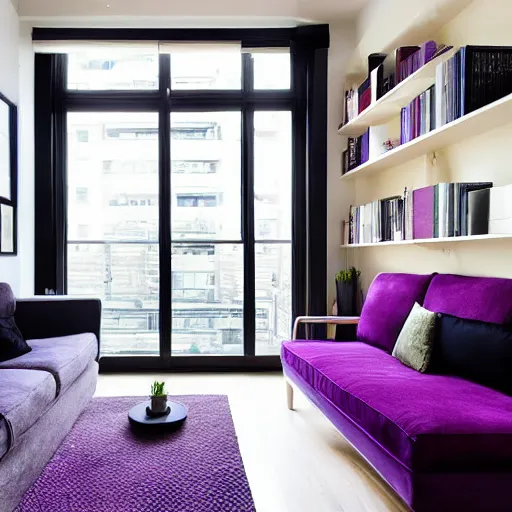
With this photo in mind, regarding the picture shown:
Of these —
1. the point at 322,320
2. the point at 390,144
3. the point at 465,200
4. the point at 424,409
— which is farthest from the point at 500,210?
the point at 322,320

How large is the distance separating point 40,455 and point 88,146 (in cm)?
278

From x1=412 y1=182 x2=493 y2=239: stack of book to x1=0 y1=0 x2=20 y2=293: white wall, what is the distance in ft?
9.53

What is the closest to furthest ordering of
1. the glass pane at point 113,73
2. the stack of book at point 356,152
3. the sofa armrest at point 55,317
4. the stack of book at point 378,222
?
the stack of book at point 378,222
the sofa armrest at point 55,317
the stack of book at point 356,152
the glass pane at point 113,73

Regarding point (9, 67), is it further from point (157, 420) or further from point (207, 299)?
point (157, 420)

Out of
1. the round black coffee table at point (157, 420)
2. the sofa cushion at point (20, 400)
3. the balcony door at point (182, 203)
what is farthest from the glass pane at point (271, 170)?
the sofa cushion at point (20, 400)

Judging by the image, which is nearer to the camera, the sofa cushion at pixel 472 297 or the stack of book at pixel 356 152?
the sofa cushion at pixel 472 297

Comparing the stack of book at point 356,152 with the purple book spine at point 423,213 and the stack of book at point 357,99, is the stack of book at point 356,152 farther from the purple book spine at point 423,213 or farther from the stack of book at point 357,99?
the purple book spine at point 423,213

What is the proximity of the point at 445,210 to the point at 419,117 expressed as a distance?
64 cm

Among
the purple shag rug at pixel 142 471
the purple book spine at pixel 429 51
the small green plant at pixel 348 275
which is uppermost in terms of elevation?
the purple book spine at pixel 429 51

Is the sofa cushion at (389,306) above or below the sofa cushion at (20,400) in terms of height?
above

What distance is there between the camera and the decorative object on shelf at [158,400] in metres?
2.30

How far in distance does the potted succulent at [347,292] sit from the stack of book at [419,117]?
123cm

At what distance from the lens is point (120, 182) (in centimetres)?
399

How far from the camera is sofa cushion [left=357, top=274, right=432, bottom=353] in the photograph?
8.61 ft
